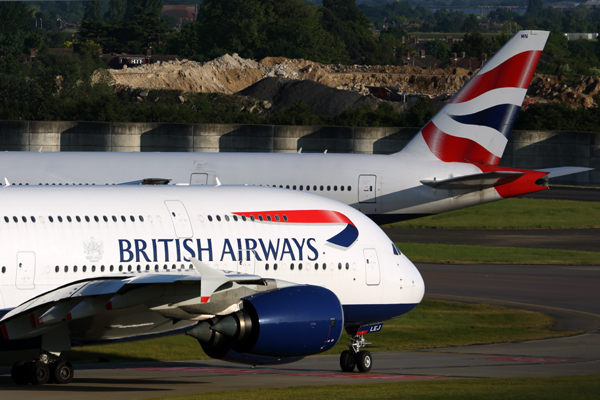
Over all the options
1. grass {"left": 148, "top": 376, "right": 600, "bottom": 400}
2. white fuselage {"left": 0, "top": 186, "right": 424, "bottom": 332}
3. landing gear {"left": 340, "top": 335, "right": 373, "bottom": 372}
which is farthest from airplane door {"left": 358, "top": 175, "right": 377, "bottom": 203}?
grass {"left": 148, "top": 376, "right": 600, "bottom": 400}

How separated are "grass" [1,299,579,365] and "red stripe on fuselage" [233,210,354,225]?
19.5ft

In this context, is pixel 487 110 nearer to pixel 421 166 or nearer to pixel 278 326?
pixel 421 166

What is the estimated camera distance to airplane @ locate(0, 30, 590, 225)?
45.9 m

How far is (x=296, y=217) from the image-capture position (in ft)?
77.8

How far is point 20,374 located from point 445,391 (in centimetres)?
948

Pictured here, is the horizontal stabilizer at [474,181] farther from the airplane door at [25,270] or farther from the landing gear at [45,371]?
the airplane door at [25,270]

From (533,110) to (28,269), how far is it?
288 feet

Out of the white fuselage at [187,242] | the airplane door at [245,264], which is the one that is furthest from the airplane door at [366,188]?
the airplane door at [245,264]

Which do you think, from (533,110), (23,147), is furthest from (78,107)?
(533,110)

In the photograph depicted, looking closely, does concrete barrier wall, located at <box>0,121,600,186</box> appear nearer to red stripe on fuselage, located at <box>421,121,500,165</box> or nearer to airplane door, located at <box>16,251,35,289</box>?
red stripe on fuselage, located at <box>421,121,500,165</box>

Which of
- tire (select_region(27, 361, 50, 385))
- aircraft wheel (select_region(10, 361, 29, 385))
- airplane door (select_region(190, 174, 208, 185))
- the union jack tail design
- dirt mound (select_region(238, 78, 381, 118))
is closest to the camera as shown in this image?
tire (select_region(27, 361, 50, 385))

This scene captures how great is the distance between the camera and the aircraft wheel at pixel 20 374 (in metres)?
21.7

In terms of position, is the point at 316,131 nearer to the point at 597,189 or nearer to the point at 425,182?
the point at 597,189

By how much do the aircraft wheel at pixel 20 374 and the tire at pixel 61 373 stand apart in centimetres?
63
